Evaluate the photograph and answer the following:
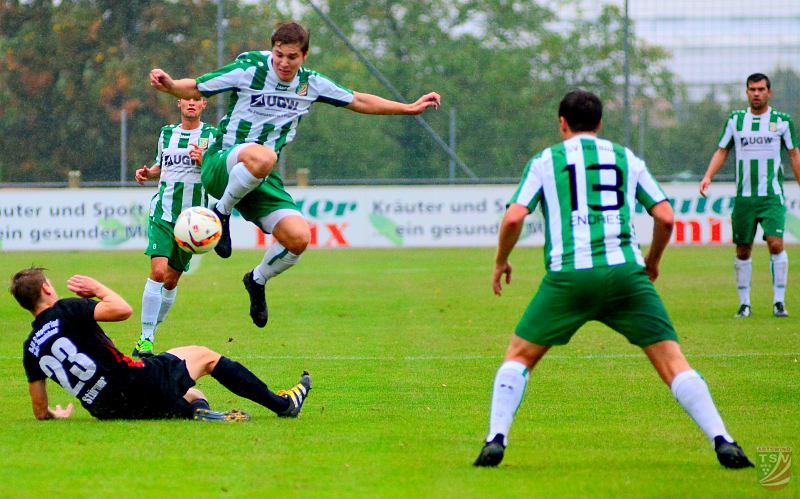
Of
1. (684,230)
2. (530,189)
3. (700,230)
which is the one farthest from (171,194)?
(700,230)

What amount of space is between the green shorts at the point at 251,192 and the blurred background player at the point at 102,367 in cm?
208

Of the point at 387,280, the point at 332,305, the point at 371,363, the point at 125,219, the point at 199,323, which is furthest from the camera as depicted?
the point at 125,219

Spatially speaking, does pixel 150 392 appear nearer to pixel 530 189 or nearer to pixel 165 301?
pixel 530 189

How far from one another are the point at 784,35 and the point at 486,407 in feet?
68.2

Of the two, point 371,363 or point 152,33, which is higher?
point 152,33

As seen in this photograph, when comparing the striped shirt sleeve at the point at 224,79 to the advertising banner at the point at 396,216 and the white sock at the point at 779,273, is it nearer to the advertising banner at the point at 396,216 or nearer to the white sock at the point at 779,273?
the white sock at the point at 779,273

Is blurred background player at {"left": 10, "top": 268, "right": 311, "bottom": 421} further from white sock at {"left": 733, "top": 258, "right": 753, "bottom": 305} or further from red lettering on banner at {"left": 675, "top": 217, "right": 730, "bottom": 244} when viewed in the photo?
red lettering on banner at {"left": 675, "top": 217, "right": 730, "bottom": 244}

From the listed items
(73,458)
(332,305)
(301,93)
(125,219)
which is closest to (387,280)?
(332,305)

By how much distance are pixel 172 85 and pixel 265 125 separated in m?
0.99

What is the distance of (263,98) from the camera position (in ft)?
28.8

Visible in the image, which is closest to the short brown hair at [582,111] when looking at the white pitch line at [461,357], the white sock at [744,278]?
the white pitch line at [461,357]

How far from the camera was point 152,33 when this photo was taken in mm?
28719

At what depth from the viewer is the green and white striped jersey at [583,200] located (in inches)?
227

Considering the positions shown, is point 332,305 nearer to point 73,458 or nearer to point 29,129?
point 73,458
